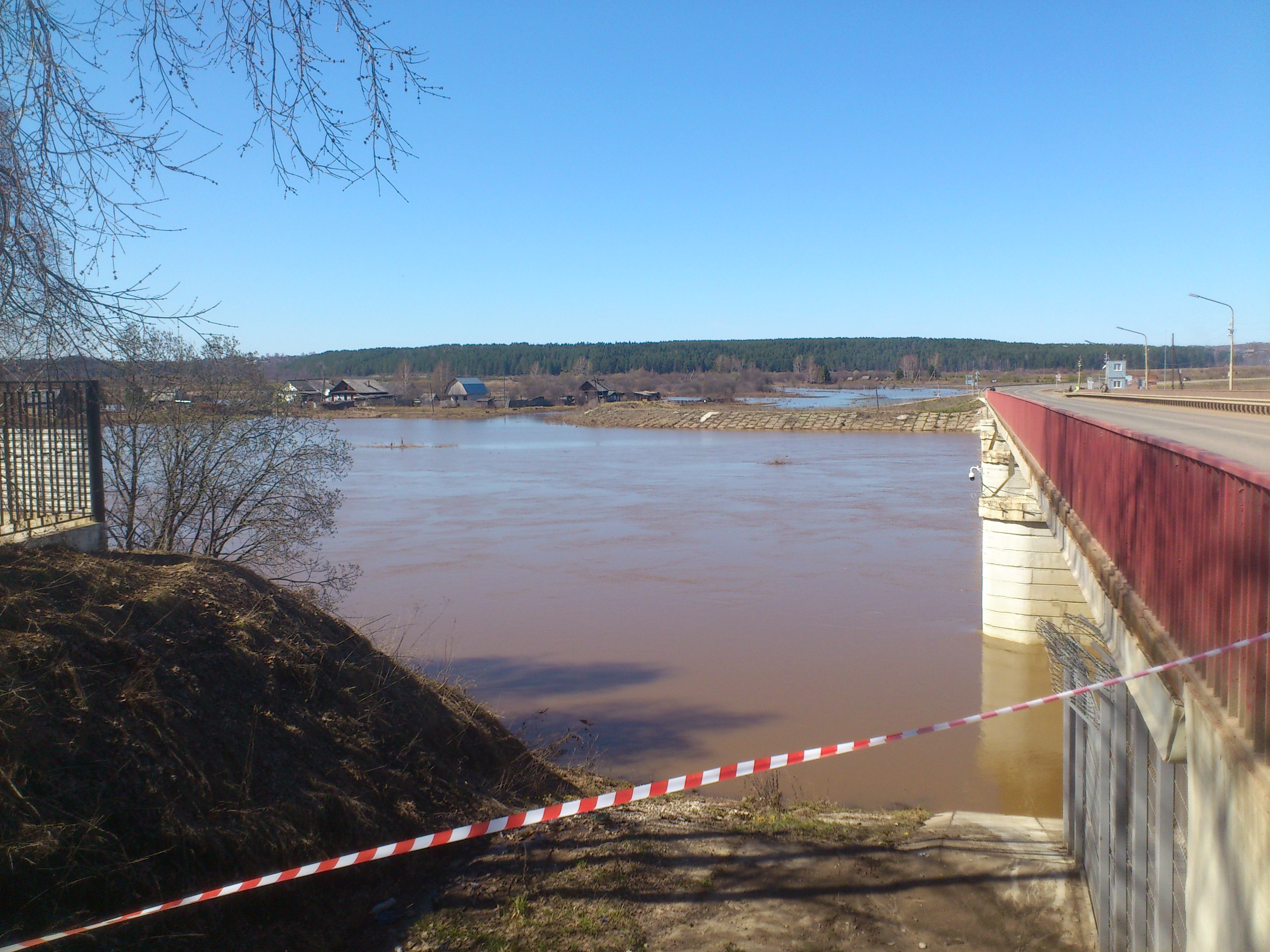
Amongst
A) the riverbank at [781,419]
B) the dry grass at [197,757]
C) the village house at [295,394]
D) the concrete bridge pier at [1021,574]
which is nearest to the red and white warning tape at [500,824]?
the dry grass at [197,757]

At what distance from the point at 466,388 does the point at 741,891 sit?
12804cm

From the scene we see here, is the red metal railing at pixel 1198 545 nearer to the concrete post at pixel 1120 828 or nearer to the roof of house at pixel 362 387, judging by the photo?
the concrete post at pixel 1120 828

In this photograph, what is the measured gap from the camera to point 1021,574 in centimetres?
1877

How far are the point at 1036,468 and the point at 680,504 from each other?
2556cm

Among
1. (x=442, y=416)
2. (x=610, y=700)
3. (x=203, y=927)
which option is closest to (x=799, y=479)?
(x=610, y=700)

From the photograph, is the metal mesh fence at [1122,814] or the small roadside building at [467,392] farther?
the small roadside building at [467,392]

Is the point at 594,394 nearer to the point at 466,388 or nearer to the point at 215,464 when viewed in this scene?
the point at 466,388

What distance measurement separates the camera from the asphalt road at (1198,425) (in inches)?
461

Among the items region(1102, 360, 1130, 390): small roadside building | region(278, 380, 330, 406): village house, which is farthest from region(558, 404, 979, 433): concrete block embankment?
region(278, 380, 330, 406): village house

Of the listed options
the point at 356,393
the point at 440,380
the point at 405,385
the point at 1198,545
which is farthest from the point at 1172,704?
the point at 440,380

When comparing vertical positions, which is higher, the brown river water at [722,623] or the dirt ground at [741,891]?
the dirt ground at [741,891]

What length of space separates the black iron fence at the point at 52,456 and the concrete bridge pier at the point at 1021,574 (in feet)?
51.5

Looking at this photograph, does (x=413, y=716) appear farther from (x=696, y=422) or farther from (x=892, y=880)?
(x=696, y=422)

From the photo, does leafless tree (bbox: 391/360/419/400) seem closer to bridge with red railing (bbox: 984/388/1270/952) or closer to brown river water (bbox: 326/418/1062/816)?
brown river water (bbox: 326/418/1062/816)
